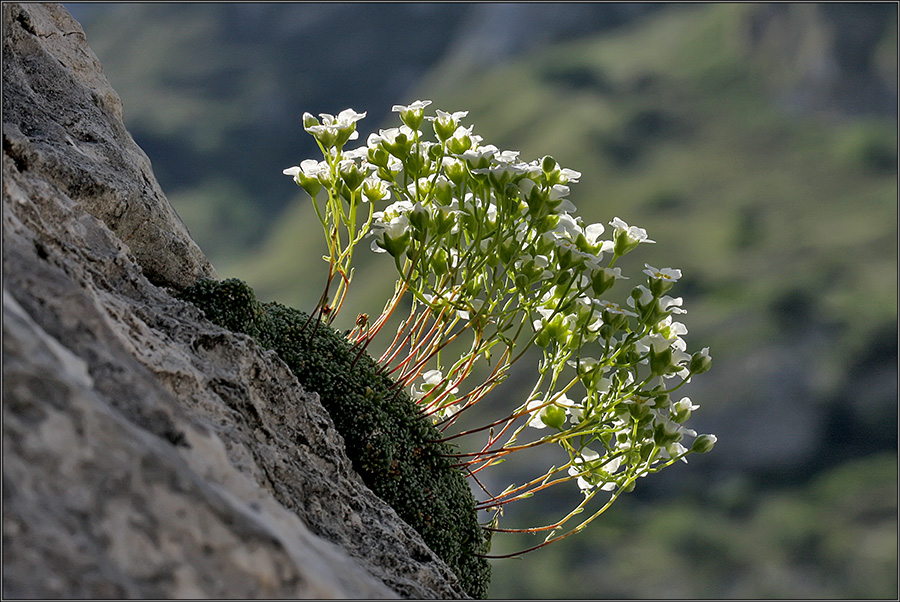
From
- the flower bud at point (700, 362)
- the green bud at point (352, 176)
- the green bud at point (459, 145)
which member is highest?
the green bud at point (459, 145)

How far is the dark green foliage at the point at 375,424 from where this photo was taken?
6.91ft

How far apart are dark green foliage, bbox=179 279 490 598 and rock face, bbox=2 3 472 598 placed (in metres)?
0.15

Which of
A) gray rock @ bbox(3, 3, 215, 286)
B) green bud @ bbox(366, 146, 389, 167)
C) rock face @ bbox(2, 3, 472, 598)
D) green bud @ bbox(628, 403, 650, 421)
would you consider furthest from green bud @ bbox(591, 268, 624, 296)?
gray rock @ bbox(3, 3, 215, 286)

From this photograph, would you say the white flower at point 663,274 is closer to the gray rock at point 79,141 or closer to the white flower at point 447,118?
the white flower at point 447,118

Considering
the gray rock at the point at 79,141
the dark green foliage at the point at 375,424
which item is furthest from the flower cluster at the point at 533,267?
the gray rock at the point at 79,141

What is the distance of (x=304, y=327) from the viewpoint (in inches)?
91.4

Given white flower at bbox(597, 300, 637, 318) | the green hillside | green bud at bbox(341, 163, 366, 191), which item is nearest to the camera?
white flower at bbox(597, 300, 637, 318)

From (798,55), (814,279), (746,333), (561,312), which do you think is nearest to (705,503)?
(746,333)

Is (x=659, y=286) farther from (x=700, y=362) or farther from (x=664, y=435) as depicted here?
(x=664, y=435)

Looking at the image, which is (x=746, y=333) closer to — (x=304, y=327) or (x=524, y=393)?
(x=524, y=393)

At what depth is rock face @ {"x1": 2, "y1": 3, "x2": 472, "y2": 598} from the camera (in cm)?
97

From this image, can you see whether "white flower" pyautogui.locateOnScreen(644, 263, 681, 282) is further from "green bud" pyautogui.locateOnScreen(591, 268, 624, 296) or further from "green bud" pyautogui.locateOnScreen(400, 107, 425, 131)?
"green bud" pyautogui.locateOnScreen(400, 107, 425, 131)

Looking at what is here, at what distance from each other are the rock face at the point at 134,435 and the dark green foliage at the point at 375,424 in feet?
0.48

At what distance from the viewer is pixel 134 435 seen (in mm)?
1042
